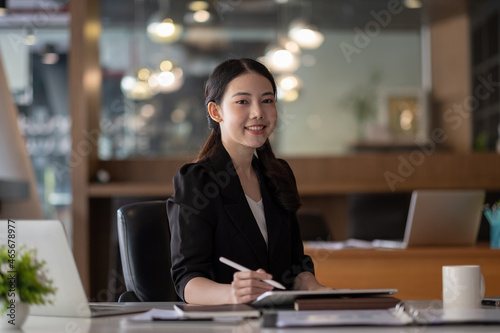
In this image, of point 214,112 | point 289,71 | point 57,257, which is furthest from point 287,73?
point 57,257

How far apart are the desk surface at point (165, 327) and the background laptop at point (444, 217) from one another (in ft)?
5.12

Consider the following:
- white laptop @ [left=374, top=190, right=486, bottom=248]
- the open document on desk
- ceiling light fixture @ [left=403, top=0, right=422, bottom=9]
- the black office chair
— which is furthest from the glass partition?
the open document on desk

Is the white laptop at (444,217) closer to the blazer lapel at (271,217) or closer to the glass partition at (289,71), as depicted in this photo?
the blazer lapel at (271,217)

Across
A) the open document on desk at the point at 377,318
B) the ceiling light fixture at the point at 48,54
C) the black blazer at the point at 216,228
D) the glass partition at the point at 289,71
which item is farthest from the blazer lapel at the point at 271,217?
the ceiling light fixture at the point at 48,54

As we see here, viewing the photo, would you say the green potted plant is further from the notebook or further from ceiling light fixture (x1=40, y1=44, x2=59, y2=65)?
ceiling light fixture (x1=40, y1=44, x2=59, y2=65)

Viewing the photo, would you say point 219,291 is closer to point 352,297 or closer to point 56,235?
point 352,297

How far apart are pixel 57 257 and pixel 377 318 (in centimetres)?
56

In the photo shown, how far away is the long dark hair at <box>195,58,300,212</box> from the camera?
176 centimetres

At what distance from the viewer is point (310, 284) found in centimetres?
171

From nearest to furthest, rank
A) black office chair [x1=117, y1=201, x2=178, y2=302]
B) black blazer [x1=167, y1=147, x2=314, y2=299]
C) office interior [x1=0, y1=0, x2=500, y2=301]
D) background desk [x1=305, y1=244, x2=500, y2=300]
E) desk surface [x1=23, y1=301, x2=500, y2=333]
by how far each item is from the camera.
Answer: desk surface [x1=23, y1=301, x2=500, y2=333] → black blazer [x1=167, y1=147, x2=314, y2=299] → black office chair [x1=117, y1=201, x2=178, y2=302] → background desk [x1=305, y1=244, x2=500, y2=300] → office interior [x1=0, y1=0, x2=500, y2=301]

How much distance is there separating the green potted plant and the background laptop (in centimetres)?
173

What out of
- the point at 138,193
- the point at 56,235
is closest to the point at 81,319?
the point at 56,235

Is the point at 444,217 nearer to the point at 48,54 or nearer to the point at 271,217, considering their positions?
the point at 271,217

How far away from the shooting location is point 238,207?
1.70 meters
